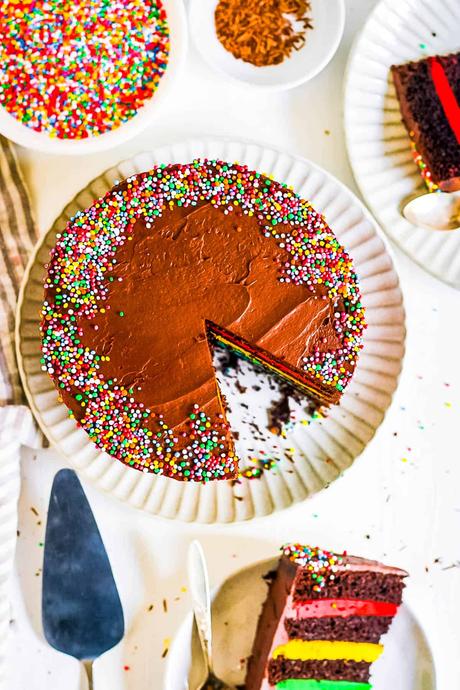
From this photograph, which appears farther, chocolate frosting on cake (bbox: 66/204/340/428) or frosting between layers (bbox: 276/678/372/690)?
frosting between layers (bbox: 276/678/372/690)

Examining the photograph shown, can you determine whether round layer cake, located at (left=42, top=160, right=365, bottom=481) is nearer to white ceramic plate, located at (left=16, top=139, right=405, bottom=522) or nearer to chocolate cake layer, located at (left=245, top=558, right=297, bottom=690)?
white ceramic plate, located at (left=16, top=139, right=405, bottom=522)

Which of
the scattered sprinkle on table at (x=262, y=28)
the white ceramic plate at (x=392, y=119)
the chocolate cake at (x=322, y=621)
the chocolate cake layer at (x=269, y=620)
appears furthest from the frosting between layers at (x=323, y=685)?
the scattered sprinkle on table at (x=262, y=28)

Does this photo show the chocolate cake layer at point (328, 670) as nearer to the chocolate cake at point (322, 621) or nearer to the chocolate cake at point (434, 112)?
the chocolate cake at point (322, 621)

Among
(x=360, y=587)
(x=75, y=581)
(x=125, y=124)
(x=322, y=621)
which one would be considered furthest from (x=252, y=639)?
(x=125, y=124)

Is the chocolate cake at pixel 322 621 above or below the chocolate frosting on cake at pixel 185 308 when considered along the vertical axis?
below

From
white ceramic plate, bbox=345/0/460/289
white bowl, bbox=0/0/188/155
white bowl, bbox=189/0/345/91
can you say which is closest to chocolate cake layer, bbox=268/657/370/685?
white ceramic plate, bbox=345/0/460/289

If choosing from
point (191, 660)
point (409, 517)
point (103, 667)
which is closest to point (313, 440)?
point (409, 517)

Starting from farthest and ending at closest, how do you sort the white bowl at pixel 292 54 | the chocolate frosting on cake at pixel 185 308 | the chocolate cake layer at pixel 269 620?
the white bowl at pixel 292 54 → the chocolate cake layer at pixel 269 620 → the chocolate frosting on cake at pixel 185 308

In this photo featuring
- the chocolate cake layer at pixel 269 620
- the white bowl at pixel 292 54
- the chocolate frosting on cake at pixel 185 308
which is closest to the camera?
the chocolate frosting on cake at pixel 185 308
